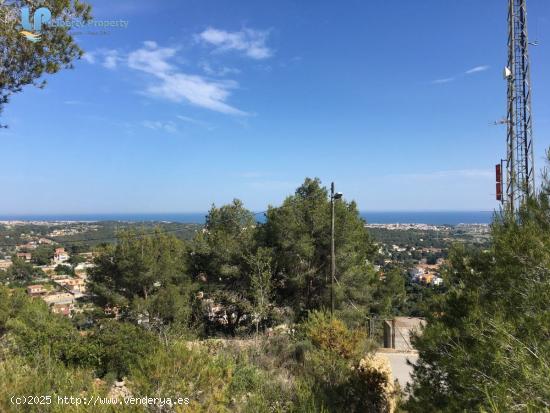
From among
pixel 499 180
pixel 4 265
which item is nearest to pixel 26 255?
pixel 4 265

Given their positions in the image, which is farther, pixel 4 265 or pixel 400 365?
pixel 4 265

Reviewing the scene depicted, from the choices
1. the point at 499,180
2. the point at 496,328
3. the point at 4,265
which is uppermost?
the point at 499,180

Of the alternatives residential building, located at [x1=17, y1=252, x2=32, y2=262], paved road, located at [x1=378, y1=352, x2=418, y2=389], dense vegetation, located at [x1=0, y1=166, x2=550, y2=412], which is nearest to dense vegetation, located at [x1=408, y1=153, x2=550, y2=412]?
dense vegetation, located at [x1=0, y1=166, x2=550, y2=412]

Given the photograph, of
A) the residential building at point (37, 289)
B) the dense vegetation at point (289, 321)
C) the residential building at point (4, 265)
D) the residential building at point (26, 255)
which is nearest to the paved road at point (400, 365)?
the dense vegetation at point (289, 321)

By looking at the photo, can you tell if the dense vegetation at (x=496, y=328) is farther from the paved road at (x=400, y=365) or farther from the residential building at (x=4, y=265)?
the residential building at (x=4, y=265)

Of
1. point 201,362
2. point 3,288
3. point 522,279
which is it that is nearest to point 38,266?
point 3,288

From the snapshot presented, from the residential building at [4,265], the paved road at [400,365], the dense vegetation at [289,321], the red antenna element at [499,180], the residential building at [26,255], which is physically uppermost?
the red antenna element at [499,180]

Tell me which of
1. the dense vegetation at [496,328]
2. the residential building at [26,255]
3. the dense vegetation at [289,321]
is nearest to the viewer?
the dense vegetation at [496,328]

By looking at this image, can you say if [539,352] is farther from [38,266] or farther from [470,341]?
[38,266]

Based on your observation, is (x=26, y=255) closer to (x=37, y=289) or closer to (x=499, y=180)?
(x=37, y=289)

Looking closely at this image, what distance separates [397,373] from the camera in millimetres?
11281

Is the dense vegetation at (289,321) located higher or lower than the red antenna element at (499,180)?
lower

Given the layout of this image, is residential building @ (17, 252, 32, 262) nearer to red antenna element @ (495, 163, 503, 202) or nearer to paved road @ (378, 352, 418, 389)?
paved road @ (378, 352, 418, 389)

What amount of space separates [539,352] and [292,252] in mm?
12123
